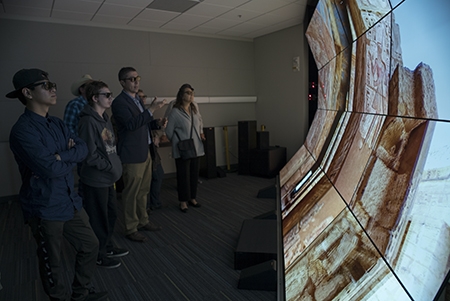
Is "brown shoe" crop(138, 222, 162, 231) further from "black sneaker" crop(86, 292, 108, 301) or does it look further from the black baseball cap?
the black baseball cap

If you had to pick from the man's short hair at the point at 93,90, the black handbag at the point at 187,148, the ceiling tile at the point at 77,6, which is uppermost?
the ceiling tile at the point at 77,6

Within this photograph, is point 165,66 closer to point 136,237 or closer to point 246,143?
point 246,143

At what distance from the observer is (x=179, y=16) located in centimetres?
468

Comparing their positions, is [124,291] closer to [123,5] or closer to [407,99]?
Answer: [407,99]

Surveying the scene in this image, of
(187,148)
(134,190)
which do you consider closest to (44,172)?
(134,190)

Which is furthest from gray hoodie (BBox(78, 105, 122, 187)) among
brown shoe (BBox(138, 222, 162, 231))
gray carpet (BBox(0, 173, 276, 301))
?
brown shoe (BBox(138, 222, 162, 231))

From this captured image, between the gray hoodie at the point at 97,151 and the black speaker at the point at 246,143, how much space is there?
3673 millimetres

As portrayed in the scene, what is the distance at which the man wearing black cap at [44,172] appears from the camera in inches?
62.4

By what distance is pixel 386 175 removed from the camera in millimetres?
1111

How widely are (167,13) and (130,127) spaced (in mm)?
2571

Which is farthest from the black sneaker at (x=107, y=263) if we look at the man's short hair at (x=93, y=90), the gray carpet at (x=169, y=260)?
the man's short hair at (x=93, y=90)

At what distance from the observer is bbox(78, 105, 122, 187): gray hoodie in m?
2.13

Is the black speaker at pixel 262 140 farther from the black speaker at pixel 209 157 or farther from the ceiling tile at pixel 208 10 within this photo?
the ceiling tile at pixel 208 10

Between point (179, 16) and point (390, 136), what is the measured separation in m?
4.28
